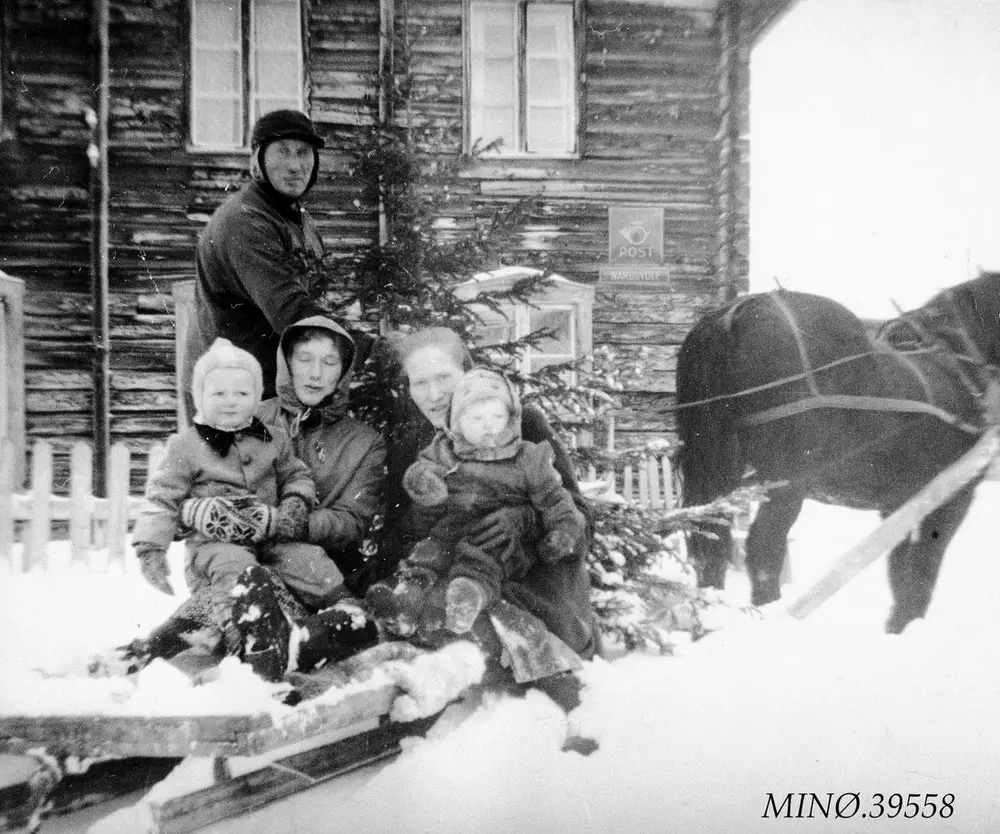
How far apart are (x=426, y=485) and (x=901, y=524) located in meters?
1.42

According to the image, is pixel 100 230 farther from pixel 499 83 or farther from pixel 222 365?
pixel 499 83

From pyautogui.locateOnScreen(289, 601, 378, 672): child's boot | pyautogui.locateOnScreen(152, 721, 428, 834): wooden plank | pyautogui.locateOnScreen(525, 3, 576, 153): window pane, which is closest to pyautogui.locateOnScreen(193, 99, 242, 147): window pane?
pyautogui.locateOnScreen(525, 3, 576, 153): window pane

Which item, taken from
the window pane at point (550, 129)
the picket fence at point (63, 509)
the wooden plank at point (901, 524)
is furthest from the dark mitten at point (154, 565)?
the wooden plank at point (901, 524)

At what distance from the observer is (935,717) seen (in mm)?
2158

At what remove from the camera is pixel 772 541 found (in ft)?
7.09

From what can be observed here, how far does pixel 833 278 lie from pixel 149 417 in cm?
212

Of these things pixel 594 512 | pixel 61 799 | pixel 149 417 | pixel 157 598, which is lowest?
pixel 61 799

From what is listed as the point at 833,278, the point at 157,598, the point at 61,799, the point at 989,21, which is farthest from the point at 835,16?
the point at 61,799

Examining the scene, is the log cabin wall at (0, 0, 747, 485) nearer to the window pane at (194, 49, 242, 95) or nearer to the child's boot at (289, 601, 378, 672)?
the window pane at (194, 49, 242, 95)

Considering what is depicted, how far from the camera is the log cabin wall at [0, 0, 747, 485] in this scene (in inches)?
81.1

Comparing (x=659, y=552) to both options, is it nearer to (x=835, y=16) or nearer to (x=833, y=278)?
(x=833, y=278)

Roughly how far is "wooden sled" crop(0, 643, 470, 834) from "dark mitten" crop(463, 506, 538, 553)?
1.11 ft

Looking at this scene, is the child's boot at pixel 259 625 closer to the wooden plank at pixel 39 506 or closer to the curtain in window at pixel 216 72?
the wooden plank at pixel 39 506

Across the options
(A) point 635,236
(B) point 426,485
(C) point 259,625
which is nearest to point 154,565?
(C) point 259,625
